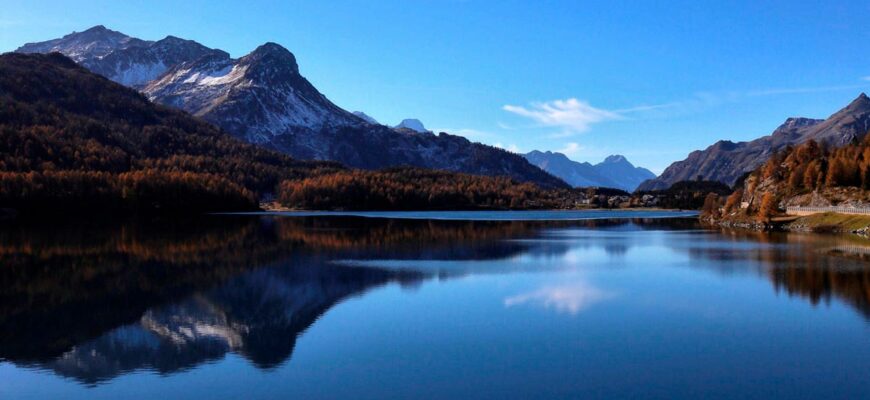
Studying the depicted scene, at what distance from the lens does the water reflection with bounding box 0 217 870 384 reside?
98.2ft

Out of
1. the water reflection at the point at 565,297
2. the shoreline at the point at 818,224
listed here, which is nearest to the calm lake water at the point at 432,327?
the water reflection at the point at 565,297

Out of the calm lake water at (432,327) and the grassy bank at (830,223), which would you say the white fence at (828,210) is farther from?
the calm lake water at (432,327)

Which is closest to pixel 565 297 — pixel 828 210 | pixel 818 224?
pixel 818 224

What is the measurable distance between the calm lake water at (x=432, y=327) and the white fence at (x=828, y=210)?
46667 millimetres

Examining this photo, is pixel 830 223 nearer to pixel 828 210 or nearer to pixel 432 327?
pixel 828 210

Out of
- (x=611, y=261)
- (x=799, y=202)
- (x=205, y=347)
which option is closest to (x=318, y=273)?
(x=205, y=347)

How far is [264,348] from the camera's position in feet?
96.6

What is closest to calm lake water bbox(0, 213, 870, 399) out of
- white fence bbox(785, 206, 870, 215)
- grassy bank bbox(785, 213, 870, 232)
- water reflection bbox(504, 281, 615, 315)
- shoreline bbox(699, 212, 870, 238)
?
water reflection bbox(504, 281, 615, 315)

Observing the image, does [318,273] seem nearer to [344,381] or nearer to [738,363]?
[344,381]

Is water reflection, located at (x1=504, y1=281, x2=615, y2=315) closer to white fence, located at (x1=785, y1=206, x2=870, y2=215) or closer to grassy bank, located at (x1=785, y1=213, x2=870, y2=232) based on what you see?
grassy bank, located at (x1=785, y1=213, x2=870, y2=232)

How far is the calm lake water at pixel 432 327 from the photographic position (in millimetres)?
23859

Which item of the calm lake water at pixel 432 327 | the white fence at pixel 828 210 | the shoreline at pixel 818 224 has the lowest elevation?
the calm lake water at pixel 432 327

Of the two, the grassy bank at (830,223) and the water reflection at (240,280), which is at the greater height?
the grassy bank at (830,223)

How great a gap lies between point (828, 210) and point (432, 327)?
350 ft
